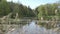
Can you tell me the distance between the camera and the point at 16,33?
623cm

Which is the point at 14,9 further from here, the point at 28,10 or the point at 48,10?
the point at 48,10

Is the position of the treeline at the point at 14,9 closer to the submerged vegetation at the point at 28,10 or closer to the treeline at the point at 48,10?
the submerged vegetation at the point at 28,10

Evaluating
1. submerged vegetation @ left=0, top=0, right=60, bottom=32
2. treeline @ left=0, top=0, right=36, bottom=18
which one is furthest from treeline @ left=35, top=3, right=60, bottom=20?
treeline @ left=0, top=0, right=36, bottom=18

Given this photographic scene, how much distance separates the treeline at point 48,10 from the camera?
469 inches

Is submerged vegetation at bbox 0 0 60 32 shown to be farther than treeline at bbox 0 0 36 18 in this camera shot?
No

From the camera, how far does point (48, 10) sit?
41.7 feet

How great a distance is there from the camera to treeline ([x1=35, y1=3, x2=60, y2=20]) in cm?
1191

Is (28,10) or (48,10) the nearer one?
(48,10)

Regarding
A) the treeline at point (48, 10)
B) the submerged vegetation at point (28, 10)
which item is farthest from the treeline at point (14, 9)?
the treeline at point (48, 10)

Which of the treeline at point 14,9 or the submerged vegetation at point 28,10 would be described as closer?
the submerged vegetation at point 28,10

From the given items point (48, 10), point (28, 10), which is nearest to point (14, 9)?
point (28, 10)

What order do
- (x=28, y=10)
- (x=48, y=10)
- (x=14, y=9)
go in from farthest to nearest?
(x=28, y=10)
(x=48, y=10)
(x=14, y=9)

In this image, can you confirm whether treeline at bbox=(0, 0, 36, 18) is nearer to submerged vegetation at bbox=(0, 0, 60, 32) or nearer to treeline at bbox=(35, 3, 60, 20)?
submerged vegetation at bbox=(0, 0, 60, 32)

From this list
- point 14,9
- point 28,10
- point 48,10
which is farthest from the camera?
point 28,10
